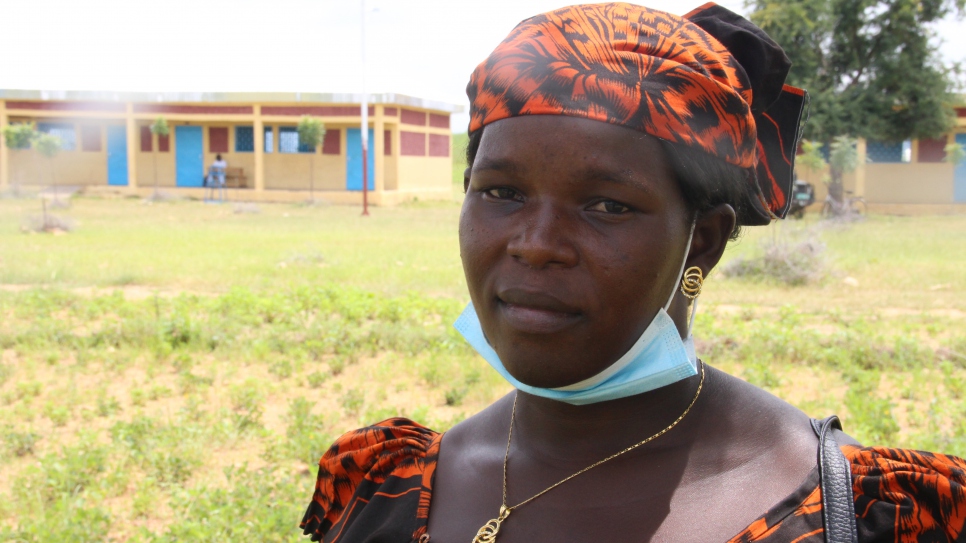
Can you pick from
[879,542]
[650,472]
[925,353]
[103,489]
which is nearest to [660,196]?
[650,472]

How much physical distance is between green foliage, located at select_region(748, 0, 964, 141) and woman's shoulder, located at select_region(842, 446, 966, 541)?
21041 millimetres

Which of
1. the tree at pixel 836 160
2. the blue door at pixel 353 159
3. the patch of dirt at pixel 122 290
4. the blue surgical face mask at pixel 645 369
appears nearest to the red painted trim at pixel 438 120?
the blue door at pixel 353 159

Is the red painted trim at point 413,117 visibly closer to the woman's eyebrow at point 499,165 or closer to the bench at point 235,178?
the bench at point 235,178

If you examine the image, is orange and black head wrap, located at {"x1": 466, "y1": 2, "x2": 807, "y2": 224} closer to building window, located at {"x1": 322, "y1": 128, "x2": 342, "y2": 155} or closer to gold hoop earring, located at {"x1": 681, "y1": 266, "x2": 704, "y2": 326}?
gold hoop earring, located at {"x1": 681, "y1": 266, "x2": 704, "y2": 326}

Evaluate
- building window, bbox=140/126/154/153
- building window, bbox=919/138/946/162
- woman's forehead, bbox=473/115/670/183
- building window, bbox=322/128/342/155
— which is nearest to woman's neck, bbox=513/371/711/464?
woman's forehead, bbox=473/115/670/183

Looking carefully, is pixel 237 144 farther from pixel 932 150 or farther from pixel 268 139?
pixel 932 150

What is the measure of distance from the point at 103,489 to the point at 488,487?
2953mm

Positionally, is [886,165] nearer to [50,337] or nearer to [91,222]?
[91,222]

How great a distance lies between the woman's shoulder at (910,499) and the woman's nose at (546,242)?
0.52 m

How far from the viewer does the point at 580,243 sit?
1228 mm

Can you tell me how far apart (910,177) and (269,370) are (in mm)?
23045

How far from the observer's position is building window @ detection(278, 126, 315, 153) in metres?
27.5

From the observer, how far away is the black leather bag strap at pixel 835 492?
3.81 feet

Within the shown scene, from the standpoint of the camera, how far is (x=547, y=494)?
4.63ft
